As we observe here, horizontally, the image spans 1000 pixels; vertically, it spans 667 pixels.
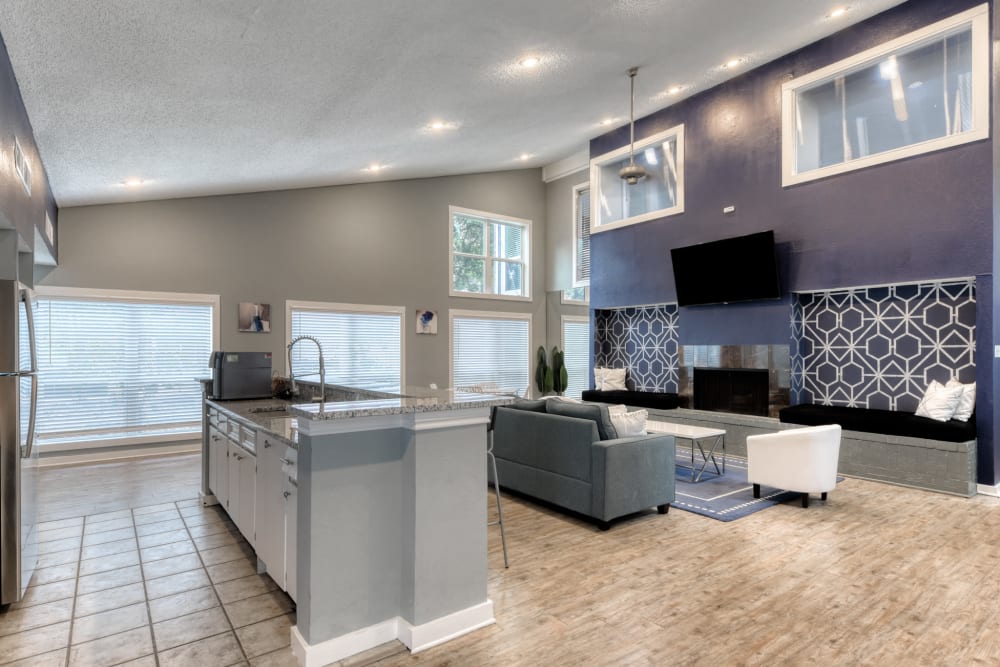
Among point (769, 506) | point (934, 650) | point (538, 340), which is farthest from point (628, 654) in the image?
point (538, 340)

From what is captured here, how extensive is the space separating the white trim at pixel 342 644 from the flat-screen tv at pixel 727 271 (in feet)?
18.5

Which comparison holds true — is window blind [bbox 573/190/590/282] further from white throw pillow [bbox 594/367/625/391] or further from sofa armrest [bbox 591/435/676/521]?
sofa armrest [bbox 591/435/676/521]

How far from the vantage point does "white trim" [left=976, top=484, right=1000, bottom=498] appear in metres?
4.72

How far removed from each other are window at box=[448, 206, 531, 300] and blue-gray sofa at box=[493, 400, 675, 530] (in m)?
4.90

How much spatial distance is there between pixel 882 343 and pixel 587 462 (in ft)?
13.3

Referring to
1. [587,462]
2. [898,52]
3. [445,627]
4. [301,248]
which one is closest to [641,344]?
[898,52]

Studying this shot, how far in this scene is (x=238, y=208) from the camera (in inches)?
277

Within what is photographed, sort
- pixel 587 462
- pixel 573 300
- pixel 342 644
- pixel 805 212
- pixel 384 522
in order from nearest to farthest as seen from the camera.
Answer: pixel 342 644 → pixel 384 522 → pixel 587 462 → pixel 805 212 → pixel 573 300

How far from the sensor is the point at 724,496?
4703 millimetres

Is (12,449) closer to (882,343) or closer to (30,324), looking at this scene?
(30,324)

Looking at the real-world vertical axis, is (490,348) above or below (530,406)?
above

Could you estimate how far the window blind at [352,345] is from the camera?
24.6 feet

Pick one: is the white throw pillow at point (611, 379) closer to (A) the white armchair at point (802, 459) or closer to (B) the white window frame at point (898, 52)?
(B) the white window frame at point (898, 52)

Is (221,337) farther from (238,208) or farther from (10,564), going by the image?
(10,564)
